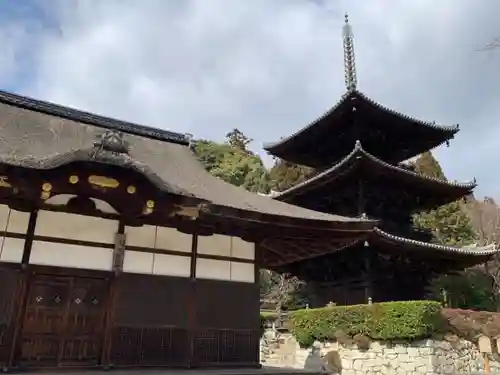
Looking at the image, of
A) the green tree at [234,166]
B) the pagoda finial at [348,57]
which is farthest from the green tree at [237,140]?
the pagoda finial at [348,57]

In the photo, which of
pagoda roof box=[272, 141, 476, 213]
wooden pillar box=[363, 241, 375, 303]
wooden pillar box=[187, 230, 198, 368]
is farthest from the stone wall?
pagoda roof box=[272, 141, 476, 213]

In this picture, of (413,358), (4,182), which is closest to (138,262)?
(4,182)

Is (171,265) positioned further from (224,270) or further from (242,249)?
(242,249)

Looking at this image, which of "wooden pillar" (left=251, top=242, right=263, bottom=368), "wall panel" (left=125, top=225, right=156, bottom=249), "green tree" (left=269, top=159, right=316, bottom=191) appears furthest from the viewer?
"green tree" (left=269, top=159, right=316, bottom=191)

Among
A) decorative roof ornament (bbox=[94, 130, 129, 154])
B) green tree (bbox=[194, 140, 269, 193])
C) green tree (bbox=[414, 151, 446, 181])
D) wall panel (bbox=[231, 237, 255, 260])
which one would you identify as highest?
green tree (bbox=[194, 140, 269, 193])

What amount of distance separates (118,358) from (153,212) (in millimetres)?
2303

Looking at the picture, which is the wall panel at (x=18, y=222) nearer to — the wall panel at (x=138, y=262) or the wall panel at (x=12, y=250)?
the wall panel at (x=12, y=250)

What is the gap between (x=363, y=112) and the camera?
17.9 metres

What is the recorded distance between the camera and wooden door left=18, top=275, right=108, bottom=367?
632cm

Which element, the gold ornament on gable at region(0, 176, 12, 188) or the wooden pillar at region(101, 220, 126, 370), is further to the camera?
the wooden pillar at region(101, 220, 126, 370)

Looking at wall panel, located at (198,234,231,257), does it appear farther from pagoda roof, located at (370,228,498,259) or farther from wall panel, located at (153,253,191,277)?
pagoda roof, located at (370,228,498,259)

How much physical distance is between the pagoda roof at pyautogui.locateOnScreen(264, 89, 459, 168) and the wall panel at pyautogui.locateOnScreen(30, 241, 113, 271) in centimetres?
1283

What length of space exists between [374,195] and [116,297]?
12.7 meters

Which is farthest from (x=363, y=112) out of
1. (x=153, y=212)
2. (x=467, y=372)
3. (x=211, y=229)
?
(x=153, y=212)
